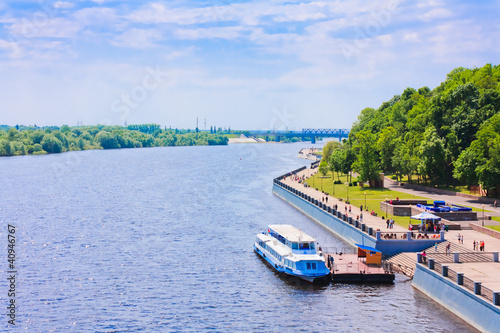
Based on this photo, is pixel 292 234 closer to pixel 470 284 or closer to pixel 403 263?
pixel 403 263

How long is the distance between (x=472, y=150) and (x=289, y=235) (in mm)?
45829

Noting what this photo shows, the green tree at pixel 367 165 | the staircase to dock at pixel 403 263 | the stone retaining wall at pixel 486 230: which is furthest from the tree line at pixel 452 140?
the staircase to dock at pixel 403 263

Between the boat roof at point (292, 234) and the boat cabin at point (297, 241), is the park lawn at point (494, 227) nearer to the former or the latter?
the boat roof at point (292, 234)

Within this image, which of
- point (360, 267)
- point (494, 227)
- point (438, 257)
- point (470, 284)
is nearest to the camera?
point (470, 284)

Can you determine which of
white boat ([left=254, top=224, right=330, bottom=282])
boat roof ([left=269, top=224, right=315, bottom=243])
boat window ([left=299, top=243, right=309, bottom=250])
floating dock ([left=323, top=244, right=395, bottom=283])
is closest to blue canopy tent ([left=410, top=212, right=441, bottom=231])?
floating dock ([left=323, top=244, right=395, bottom=283])

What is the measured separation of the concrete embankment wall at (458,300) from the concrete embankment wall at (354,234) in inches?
371

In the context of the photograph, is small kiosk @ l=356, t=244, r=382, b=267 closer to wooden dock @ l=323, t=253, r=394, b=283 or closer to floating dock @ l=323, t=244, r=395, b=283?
floating dock @ l=323, t=244, r=395, b=283

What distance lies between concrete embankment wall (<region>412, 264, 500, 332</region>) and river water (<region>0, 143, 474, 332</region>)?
2.54 feet

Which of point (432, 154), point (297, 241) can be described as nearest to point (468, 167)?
point (432, 154)

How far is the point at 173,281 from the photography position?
53938mm

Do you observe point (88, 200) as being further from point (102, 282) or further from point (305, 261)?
point (305, 261)

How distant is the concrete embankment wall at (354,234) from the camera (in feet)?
200

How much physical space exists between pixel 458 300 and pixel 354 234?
26591mm

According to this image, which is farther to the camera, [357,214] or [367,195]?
[367,195]
